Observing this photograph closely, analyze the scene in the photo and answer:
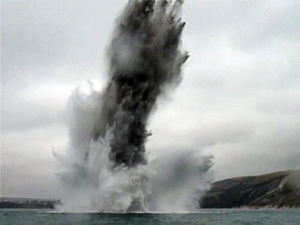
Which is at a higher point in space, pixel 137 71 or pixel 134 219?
pixel 137 71

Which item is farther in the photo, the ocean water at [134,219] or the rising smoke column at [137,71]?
the rising smoke column at [137,71]

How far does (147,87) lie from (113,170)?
643 inches

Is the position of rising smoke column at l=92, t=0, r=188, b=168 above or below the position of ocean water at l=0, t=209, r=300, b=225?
above

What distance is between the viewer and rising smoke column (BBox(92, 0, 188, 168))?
257ft

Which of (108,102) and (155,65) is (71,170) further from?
(155,65)

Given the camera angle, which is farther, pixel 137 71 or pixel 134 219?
pixel 137 71

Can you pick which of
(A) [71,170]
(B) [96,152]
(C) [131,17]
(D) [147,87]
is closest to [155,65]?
(D) [147,87]

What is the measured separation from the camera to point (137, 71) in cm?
8044

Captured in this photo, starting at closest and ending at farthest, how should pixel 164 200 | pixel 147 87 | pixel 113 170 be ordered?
pixel 113 170
pixel 147 87
pixel 164 200

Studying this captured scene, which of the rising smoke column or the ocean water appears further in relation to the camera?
the rising smoke column

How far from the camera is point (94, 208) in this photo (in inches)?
3054

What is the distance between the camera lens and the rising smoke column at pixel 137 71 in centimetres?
7834

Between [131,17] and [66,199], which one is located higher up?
[131,17]

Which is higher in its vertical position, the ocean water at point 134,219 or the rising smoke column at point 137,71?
the rising smoke column at point 137,71
